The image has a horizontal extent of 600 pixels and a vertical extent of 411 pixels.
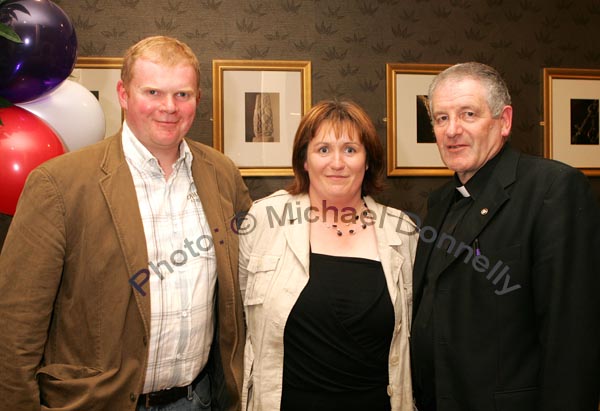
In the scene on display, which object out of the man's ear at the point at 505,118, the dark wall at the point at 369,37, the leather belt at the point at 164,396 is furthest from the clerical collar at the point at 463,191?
the dark wall at the point at 369,37

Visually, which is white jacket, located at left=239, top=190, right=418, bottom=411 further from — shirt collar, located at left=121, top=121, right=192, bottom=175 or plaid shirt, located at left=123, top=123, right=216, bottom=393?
shirt collar, located at left=121, top=121, right=192, bottom=175

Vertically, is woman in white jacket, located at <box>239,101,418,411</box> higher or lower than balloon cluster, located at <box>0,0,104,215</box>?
lower

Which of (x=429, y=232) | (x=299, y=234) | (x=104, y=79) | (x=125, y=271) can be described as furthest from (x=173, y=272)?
(x=104, y=79)

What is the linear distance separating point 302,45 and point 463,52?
1.01 metres

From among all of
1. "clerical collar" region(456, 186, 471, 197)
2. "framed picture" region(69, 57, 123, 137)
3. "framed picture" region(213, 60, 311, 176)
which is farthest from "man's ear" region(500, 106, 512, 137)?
"framed picture" region(69, 57, 123, 137)

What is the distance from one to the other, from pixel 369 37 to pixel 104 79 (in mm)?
1573

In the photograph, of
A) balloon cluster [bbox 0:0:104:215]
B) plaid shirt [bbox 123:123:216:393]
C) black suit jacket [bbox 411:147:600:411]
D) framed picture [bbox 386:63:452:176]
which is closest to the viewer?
black suit jacket [bbox 411:147:600:411]

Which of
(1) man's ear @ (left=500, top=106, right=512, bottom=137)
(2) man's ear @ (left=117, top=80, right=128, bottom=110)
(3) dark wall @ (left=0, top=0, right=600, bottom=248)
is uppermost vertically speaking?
(3) dark wall @ (left=0, top=0, right=600, bottom=248)

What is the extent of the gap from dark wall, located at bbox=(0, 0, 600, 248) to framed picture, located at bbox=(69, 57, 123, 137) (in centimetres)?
6

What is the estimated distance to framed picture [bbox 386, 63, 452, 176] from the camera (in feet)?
10.6

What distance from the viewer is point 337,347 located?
75.3 inches

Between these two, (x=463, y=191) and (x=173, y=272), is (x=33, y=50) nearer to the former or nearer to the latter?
(x=173, y=272)

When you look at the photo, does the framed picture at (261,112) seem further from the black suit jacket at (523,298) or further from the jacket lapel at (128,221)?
the black suit jacket at (523,298)

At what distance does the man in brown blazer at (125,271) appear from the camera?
1653mm
